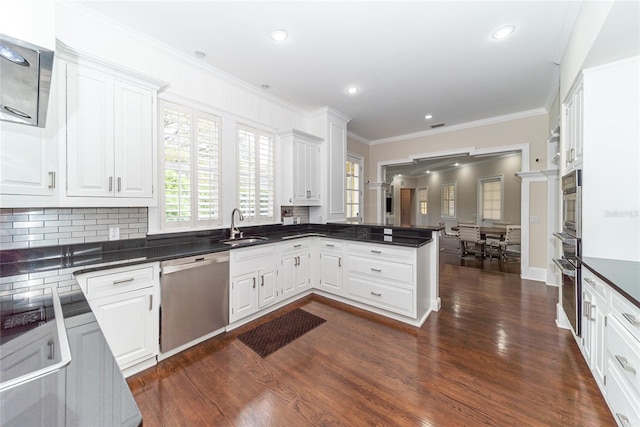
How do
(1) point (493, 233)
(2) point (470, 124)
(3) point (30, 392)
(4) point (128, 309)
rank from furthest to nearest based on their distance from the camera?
(1) point (493, 233) < (2) point (470, 124) < (4) point (128, 309) < (3) point (30, 392)

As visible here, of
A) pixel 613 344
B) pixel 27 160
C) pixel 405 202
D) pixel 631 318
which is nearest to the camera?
pixel 631 318

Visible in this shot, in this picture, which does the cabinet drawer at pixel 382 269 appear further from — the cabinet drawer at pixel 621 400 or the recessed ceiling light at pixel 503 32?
the recessed ceiling light at pixel 503 32

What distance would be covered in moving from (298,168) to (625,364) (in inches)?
139

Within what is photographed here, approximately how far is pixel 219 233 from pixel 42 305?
1.79m

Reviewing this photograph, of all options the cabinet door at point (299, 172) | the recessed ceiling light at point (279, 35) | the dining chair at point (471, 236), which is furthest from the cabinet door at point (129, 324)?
the dining chair at point (471, 236)

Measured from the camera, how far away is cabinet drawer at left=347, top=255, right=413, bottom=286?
9.13 ft

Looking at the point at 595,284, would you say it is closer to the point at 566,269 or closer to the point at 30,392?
the point at 566,269

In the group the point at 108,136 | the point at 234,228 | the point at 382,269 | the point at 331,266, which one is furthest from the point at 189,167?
the point at 382,269

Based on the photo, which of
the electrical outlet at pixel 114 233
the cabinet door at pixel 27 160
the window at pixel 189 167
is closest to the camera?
the cabinet door at pixel 27 160

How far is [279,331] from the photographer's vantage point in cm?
263

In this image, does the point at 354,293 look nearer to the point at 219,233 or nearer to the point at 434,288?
the point at 434,288

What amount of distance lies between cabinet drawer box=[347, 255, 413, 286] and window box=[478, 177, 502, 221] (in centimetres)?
728

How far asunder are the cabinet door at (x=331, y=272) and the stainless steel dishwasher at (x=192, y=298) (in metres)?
1.42

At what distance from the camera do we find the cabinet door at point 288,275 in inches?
125
